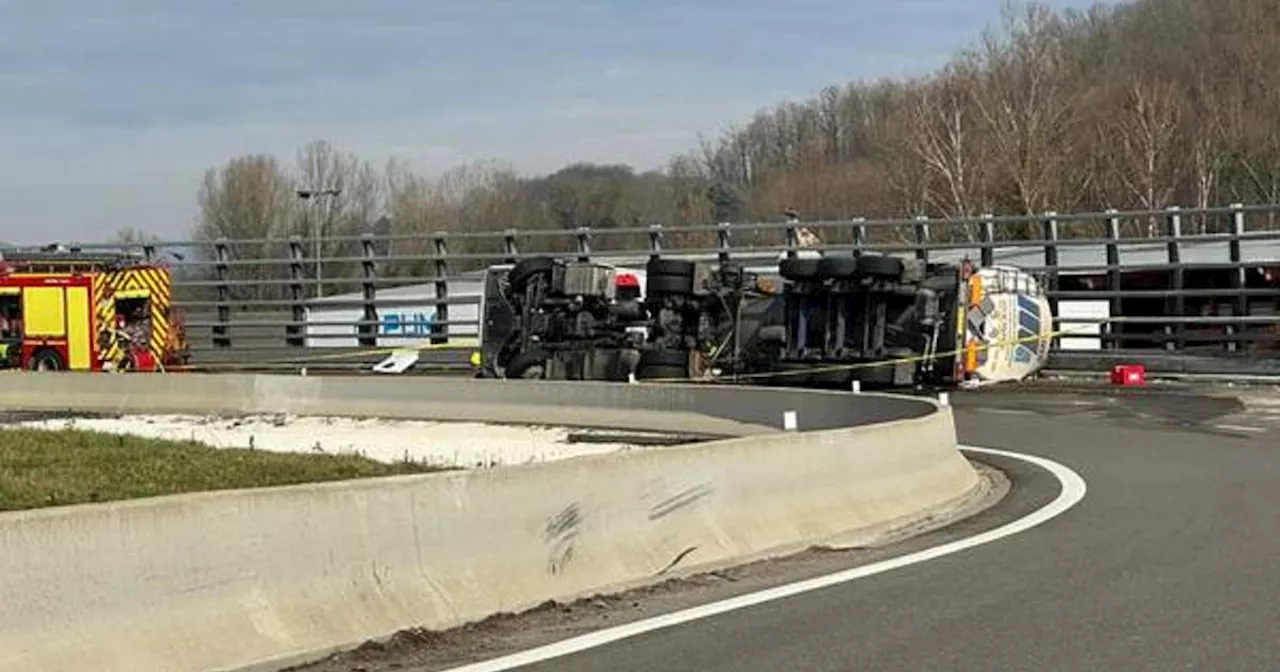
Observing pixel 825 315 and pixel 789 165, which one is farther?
pixel 789 165

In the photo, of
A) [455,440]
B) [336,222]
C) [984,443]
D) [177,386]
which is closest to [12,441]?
[455,440]

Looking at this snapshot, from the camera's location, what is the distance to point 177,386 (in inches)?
968

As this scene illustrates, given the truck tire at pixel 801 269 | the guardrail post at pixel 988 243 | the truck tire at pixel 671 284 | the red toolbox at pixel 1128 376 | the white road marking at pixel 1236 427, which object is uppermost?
the guardrail post at pixel 988 243

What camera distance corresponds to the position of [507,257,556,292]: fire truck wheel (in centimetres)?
2453

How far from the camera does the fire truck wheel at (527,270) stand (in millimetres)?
24531

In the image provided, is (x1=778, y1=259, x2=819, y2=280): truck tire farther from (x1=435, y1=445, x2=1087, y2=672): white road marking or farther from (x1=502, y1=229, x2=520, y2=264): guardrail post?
(x1=435, y1=445, x2=1087, y2=672): white road marking

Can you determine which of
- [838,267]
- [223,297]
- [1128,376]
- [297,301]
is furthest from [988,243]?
[223,297]

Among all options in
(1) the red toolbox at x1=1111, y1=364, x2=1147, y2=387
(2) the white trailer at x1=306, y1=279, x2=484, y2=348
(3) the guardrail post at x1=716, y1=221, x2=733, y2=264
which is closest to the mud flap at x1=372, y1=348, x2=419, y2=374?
(2) the white trailer at x1=306, y1=279, x2=484, y2=348

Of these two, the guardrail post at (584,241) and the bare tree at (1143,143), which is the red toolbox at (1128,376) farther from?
the bare tree at (1143,143)

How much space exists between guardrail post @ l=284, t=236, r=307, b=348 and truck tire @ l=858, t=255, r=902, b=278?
627 inches

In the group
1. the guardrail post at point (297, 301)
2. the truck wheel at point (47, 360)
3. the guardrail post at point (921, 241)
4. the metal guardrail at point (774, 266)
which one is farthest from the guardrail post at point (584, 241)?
the truck wheel at point (47, 360)

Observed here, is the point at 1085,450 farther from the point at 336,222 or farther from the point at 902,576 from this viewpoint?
Result: the point at 336,222

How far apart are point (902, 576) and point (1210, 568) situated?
6.07 ft

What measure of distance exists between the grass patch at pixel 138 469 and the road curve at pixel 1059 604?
209 inches
